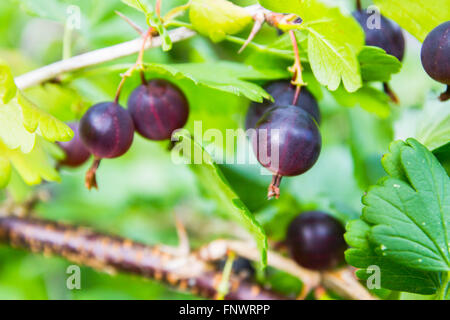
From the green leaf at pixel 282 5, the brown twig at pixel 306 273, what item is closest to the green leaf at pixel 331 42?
the green leaf at pixel 282 5

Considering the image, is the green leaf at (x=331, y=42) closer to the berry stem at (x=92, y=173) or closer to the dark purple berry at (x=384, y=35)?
the dark purple berry at (x=384, y=35)

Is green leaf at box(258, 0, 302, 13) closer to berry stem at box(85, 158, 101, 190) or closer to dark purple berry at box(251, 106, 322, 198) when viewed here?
dark purple berry at box(251, 106, 322, 198)

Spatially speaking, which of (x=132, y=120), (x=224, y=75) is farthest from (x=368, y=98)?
(x=132, y=120)

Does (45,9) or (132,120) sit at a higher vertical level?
(45,9)

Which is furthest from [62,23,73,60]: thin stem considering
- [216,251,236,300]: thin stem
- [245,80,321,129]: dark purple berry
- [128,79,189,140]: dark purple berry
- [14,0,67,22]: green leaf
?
[216,251,236,300]: thin stem

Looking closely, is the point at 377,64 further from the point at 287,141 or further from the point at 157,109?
the point at 157,109
